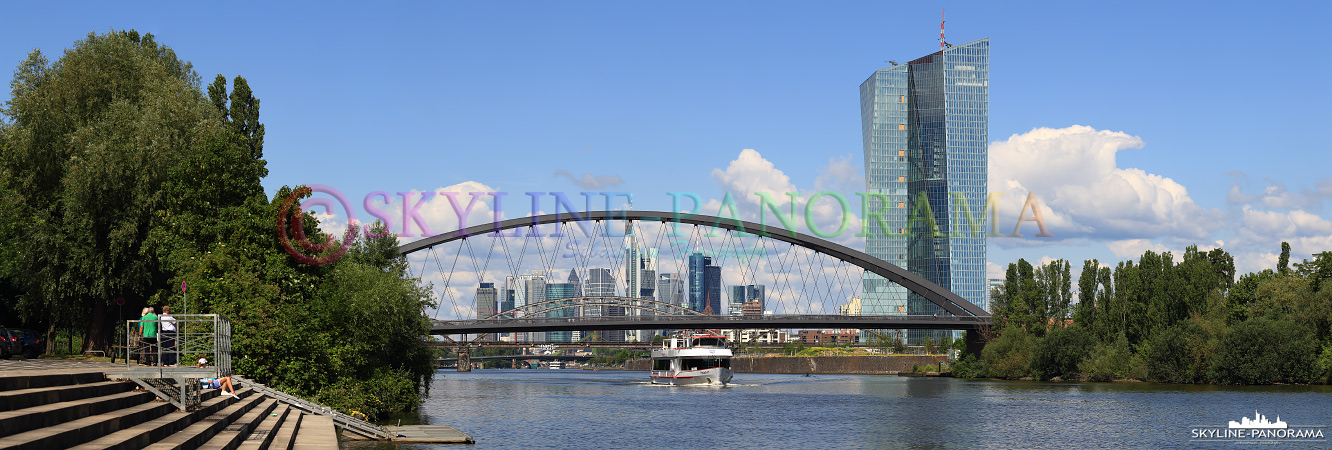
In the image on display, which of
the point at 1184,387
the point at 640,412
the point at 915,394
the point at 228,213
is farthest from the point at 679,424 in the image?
the point at 1184,387

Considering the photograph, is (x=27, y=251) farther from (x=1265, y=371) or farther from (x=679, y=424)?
(x=1265, y=371)

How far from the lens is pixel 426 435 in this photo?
138 feet

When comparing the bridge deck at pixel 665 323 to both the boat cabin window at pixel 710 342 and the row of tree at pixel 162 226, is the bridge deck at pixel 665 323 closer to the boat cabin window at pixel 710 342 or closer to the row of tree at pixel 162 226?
the boat cabin window at pixel 710 342

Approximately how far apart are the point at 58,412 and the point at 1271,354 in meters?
90.2

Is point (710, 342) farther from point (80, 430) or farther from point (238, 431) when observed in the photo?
point (80, 430)

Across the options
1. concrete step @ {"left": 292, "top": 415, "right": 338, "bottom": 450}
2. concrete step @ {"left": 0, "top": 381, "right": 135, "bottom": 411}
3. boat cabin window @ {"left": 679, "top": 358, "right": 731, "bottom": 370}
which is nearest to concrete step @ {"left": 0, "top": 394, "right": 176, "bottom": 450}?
concrete step @ {"left": 0, "top": 381, "right": 135, "bottom": 411}

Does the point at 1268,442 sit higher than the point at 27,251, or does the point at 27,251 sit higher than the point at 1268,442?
the point at 27,251

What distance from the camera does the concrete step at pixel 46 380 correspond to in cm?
1644

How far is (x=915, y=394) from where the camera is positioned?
298ft

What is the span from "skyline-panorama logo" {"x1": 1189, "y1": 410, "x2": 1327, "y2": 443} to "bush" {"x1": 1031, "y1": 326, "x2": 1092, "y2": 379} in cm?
5292

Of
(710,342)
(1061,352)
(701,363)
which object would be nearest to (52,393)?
(701,363)

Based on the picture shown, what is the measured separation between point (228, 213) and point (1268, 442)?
41253 millimetres

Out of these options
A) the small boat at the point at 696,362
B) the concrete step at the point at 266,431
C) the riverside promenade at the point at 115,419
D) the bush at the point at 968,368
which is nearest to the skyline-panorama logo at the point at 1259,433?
the concrete step at the point at 266,431

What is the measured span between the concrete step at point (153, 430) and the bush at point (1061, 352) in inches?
3699
